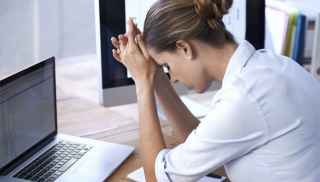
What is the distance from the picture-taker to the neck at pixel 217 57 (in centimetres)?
99

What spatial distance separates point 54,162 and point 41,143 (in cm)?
9

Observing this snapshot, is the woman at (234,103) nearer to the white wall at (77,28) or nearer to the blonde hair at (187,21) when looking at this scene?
the blonde hair at (187,21)

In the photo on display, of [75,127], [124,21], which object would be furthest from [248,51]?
[75,127]

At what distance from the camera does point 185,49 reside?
97 centimetres

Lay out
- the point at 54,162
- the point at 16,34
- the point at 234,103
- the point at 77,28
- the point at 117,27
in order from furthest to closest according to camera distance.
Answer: the point at 77,28, the point at 16,34, the point at 117,27, the point at 54,162, the point at 234,103

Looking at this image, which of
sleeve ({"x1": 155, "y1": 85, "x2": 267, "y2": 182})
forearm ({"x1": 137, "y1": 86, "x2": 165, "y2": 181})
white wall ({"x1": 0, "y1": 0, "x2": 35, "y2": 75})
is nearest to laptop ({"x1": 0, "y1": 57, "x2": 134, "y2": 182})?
forearm ({"x1": 137, "y1": 86, "x2": 165, "y2": 181})

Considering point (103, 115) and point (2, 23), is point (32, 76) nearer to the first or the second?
point (103, 115)

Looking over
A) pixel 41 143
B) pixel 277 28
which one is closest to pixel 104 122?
pixel 41 143

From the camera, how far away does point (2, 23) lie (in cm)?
180

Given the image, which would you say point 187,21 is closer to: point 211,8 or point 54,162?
point 211,8

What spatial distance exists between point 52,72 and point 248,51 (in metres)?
0.52

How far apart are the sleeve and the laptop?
0.25m

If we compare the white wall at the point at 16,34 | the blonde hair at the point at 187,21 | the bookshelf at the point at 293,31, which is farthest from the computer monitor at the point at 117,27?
the white wall at the point at 16,34

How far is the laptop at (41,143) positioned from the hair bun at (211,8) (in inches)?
17.1
